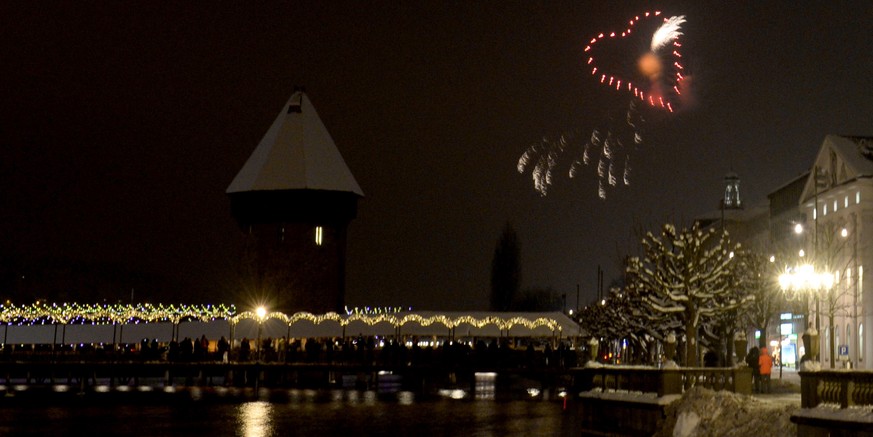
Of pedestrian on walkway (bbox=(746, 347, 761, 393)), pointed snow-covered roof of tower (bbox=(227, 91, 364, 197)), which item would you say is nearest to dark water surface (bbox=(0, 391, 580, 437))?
pedestrian on walkway (bbox=(746, 347, 761, 393))

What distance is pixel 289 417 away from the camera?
4109cm

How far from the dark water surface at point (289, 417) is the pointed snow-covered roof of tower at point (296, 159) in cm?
4002

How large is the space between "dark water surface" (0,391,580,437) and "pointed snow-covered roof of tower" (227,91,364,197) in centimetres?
4002

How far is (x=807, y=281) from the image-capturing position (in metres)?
48.2

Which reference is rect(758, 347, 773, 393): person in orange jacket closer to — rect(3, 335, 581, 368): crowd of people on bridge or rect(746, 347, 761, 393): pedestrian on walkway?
rect(746, 347, 761, 393): pedestrian on walkway

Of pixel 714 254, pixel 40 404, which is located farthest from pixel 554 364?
pixel 40 404

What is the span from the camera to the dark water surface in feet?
116

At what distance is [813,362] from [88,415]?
2706cm

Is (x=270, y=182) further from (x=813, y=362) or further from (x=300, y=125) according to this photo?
(x=813, y=362)

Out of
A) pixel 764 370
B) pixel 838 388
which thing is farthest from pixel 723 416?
pixel 764 370

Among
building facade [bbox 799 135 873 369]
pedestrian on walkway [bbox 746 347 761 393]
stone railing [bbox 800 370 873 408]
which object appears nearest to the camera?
stone railing [bbox 800 370 873 408]

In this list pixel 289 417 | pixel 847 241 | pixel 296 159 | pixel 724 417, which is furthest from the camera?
pixel 296 159

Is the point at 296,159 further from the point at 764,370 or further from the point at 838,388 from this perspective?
the point at 838,388

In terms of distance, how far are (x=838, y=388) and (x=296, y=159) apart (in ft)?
248
